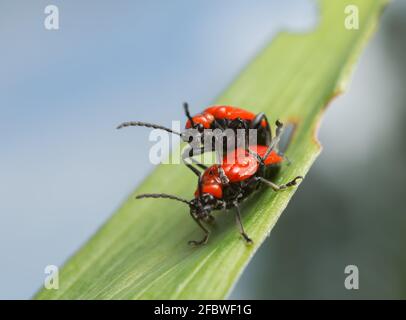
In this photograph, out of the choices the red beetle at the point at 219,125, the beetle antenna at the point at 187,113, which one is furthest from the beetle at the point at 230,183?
the beetle antenna at the point at 187,113

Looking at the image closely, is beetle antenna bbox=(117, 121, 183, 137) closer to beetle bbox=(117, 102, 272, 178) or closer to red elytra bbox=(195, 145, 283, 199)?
beetle bbox=(117, 102, 272, 178)

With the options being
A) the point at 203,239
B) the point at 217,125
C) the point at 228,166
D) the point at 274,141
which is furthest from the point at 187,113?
the point at 203,239

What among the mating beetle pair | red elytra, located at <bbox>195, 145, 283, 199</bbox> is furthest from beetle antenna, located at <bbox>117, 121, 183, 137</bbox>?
red elytra, located at <bbox>195, 145, 283, 199</bbox>

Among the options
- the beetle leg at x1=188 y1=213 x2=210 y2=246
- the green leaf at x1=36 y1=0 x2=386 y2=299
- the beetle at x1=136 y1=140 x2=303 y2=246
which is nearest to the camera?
the green leaf at x1=36 y1=0 x2=386 y2=299

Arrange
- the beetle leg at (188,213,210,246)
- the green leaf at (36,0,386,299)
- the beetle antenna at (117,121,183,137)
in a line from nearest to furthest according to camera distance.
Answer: the green leaf at (36,0,386,299) < the beetle leg at (188,213,210,246) < the beetle antenna at (117,121,183,137)

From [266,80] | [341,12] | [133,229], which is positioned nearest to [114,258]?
[133,229]

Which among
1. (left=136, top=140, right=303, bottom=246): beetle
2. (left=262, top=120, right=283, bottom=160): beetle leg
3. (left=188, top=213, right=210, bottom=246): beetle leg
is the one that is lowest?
(left=188, top=213, right=210, bottom=246): beetle leg

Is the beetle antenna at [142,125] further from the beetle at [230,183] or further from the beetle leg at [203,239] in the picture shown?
the beetle leg at [203,239]
